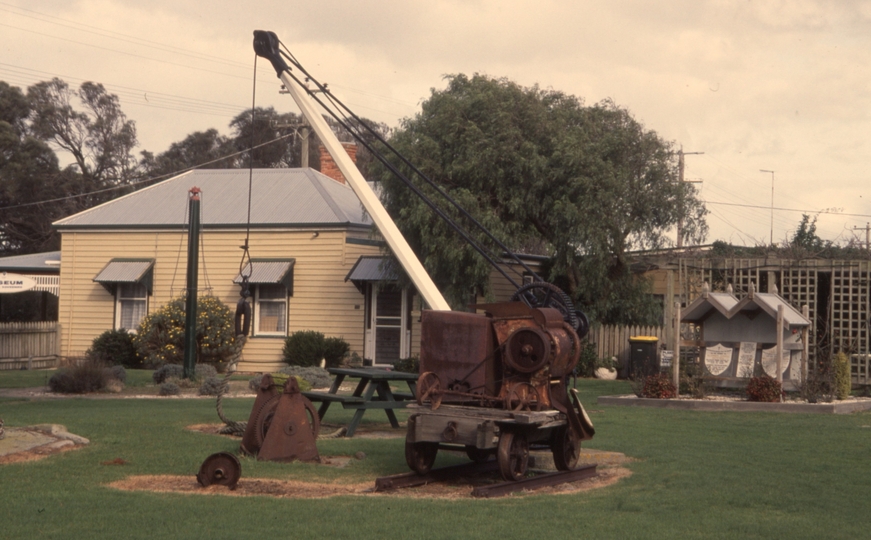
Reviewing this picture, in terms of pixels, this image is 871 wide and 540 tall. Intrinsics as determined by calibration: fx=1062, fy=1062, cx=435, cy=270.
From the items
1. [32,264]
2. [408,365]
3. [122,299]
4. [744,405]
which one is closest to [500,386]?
[744,405]

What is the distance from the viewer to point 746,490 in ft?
31.7

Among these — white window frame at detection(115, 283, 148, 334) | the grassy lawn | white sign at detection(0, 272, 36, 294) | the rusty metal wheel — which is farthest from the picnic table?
white sign at detection(0, 272, 36, 294)

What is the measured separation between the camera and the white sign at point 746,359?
19.1m

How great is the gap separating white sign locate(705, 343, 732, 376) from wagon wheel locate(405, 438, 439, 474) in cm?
1028

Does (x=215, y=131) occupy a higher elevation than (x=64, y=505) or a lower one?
higher

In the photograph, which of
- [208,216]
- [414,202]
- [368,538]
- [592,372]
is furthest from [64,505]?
[208,216]

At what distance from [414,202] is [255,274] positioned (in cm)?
530

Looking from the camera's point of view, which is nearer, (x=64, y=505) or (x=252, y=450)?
(x=64, y=505)

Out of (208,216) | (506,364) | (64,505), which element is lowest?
(64,505)

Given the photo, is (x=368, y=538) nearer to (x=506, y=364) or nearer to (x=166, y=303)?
(x=506, y=364)

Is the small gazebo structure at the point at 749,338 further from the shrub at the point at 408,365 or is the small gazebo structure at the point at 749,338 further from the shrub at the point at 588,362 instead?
the shrub at the point at 408,365

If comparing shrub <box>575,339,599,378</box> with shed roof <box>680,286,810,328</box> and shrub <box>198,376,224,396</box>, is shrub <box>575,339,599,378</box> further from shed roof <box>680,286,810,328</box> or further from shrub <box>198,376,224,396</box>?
shrub <box>198,376,224,396</box>

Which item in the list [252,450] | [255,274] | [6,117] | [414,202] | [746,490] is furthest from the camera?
[6,117]

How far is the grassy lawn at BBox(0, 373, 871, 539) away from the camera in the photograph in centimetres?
768
